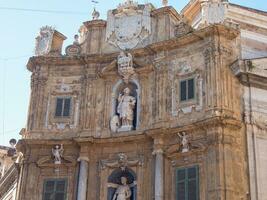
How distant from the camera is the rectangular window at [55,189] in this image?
2022cm

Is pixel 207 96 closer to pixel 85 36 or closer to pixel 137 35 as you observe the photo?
pixel 137 35

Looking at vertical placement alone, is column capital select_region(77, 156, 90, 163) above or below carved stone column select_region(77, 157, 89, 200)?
above

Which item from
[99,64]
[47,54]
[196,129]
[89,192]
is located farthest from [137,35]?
[89,192]

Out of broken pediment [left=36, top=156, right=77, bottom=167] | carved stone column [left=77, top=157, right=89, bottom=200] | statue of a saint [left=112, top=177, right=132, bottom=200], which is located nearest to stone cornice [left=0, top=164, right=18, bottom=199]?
broken pediment [left=36, top=156, right=77, bottom=167]

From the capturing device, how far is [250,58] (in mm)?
20969

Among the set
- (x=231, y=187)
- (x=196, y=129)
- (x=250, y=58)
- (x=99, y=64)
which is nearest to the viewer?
(x=231, y=187)

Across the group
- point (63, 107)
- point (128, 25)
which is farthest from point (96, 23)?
point (63, 107)

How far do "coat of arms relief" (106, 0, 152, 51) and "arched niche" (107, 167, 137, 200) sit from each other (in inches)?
197

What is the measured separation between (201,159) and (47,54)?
7982 millimetres

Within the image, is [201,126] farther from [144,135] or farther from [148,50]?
[148,50]

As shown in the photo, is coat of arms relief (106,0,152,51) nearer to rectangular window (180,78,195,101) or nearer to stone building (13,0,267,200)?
stone building (13,0,267,200)

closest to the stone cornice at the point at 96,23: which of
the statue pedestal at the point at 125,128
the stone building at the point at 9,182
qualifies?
the statue pedestal at the point at 125,128

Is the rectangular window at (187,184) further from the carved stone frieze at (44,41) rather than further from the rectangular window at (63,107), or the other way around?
the carved stone frieze at (44,41)

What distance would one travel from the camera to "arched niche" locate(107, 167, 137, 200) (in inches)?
784
